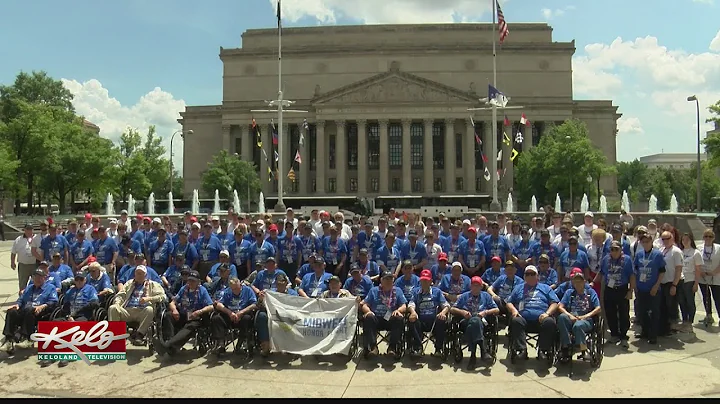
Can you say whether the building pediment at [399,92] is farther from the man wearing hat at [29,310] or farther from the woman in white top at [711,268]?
the man wearing hat at [29,310]

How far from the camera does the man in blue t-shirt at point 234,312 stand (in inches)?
382

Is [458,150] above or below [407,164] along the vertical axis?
above

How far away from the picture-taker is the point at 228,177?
65.8m

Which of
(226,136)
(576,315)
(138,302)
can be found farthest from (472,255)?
(226,136)

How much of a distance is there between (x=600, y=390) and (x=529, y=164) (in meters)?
58.9

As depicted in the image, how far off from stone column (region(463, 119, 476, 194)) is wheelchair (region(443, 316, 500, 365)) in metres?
71.0

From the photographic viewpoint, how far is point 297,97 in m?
88.7

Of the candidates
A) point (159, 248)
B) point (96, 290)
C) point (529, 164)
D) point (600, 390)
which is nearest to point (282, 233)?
point (159, 248)

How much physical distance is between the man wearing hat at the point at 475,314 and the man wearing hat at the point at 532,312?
0.38 m

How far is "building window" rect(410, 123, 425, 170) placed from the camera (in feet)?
269

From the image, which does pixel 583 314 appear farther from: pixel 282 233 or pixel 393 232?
pixel 282 233

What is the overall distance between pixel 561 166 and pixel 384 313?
2104 inches

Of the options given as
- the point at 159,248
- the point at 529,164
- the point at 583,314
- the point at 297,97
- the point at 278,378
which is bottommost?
the point at 278,378

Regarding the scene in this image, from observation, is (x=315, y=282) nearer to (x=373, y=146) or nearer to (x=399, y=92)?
(x=399, y=92)
